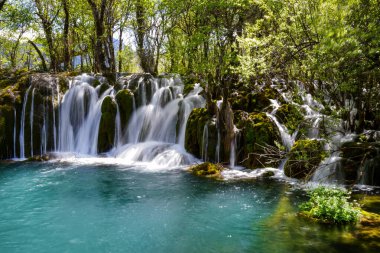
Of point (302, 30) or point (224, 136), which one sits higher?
point (302, 30)

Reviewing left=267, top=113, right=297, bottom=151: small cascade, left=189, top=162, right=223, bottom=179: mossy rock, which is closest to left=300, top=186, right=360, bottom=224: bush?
left=189, top=162, right=223, bottom=179: mossy rock

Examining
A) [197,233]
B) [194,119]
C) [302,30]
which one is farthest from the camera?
[194,119]

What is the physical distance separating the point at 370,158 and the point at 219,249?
25.0 feet

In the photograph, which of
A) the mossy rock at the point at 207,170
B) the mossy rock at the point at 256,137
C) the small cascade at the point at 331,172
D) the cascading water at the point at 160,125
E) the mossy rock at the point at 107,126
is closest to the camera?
the small cascade at the point at 331,172

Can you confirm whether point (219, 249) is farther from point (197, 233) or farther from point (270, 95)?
point (270, 95)

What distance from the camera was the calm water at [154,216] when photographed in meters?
8.52

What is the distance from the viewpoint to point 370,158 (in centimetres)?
1279

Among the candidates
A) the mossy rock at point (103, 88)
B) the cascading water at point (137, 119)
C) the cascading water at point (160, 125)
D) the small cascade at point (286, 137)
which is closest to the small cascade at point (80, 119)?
the cascading water at point (137, 119)

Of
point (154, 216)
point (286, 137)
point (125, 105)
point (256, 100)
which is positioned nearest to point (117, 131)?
point (125, 105)

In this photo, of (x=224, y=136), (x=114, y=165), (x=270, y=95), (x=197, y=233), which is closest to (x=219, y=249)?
(x=197, y=233)

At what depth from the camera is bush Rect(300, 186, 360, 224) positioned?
29.8 ft

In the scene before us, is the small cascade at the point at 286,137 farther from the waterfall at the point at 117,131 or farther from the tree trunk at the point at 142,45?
the tree trunk at the point at 142,45

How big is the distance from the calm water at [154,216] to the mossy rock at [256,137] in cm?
213

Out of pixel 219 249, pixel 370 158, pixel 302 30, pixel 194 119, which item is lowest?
pixel 219 249
